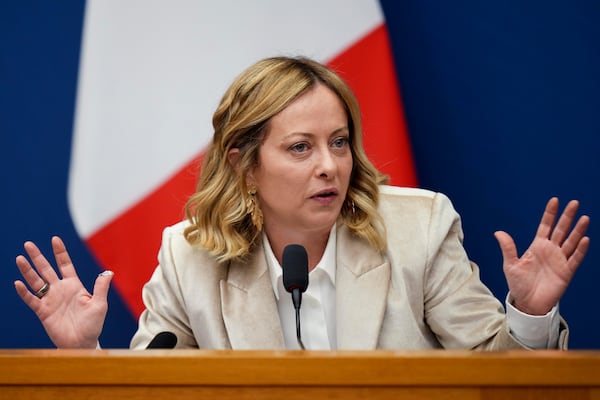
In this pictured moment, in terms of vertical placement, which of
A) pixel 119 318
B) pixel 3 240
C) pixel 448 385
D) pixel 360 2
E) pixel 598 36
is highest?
pixel 360 2

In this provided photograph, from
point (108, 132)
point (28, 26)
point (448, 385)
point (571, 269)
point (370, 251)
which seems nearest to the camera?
point (448, 385)

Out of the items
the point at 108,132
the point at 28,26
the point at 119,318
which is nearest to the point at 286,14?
the point at 108,132

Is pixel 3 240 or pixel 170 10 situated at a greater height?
pixel 170 10

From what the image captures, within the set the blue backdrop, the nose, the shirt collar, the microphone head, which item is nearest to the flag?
the blue backdrop

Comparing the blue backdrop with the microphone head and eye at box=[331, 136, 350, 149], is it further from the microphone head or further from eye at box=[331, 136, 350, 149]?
the microphone head

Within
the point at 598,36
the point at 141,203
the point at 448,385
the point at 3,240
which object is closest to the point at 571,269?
the point at 448,385

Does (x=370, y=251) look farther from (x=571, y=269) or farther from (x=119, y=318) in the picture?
(x=119, y=318)

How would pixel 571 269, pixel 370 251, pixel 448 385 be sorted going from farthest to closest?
pixel 370 251
pixel 571 269
pixel 448 385

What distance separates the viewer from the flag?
298cm

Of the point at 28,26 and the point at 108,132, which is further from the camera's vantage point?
the point at 28,26

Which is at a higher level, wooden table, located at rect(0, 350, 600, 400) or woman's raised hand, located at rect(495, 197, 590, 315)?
wooden table, located at rect(0, 350, 600, 400)

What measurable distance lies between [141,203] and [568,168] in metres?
1.47

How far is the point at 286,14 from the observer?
3.03 metres

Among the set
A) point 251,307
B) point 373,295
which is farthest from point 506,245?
Answer: point 251,307
